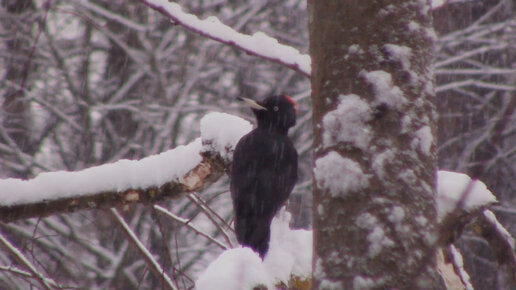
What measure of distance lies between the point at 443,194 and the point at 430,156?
2.38 ft

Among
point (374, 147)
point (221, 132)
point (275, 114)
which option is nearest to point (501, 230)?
point (374, 147)

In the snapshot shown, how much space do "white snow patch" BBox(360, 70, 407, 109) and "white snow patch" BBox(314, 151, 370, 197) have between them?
0.17 metres

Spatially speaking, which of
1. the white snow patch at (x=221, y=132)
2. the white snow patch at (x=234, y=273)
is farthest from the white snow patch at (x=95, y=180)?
the white snow patch at (x=234, y=273)

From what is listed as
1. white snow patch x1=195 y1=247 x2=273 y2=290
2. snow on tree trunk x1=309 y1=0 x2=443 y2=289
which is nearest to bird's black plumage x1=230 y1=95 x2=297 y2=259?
white snow patch x1=195 y1=247 x2=273 y2=290

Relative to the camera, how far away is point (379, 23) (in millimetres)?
1452

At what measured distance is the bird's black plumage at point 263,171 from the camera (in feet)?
12.0

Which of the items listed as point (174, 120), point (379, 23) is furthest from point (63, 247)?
point (379, 23)

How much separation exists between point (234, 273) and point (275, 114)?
300 centimetres

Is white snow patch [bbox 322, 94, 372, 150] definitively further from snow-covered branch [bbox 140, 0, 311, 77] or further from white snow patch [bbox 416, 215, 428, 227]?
snow-covered branch [bbox 140, 0, 311, 77]

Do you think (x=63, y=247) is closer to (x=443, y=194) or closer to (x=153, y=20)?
(x=153, y=20)

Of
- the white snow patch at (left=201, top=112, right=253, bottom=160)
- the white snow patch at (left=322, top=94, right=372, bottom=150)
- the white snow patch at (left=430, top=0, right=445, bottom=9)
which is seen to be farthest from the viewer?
the white snow patch at (left=201, top=112, right=253, bottom=160)

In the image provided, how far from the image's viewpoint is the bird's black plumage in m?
3.65

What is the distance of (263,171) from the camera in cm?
414

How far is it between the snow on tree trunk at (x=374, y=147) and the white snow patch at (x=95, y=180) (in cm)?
138
